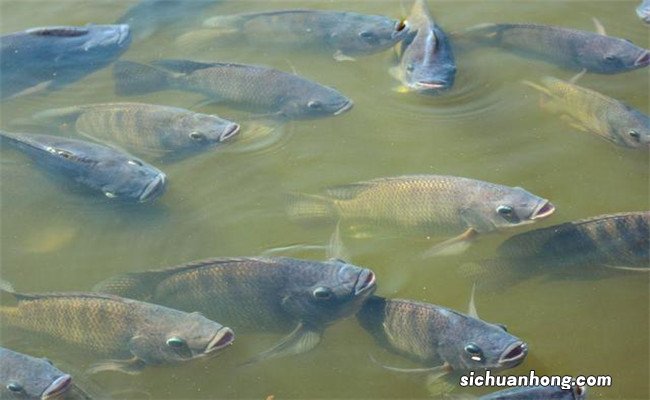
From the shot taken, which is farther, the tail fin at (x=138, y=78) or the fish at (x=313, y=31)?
the fish at (x=313, y=31)

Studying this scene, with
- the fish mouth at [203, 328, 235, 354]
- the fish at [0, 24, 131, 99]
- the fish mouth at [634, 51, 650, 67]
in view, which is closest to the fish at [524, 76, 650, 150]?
the fish mouth at [634, 51, 650, 67]

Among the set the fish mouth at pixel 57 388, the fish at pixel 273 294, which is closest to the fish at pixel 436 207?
the fish at pixel 273 294

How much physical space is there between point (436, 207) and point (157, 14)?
10.6ft

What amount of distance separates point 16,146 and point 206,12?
207cm

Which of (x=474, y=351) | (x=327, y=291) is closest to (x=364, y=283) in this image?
(x=327, y=291)

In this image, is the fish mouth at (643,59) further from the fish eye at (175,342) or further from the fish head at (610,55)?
the fish eye at (175,342)

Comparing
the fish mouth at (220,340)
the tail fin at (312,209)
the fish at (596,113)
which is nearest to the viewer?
the fish mouth at (220,340)

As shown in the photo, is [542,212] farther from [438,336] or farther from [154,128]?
[154,128]

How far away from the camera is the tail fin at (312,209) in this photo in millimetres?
4145

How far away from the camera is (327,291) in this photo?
3477 mm

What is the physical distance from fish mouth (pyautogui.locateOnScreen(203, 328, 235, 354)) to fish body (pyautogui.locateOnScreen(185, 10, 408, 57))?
9.02ft

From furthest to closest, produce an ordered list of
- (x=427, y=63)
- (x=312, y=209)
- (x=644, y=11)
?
(x=644, y=11) < (x=427, y=63) < (x=312, y=209)

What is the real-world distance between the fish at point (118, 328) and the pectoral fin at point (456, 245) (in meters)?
1.20

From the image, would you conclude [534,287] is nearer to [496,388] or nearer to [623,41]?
[496,388]
